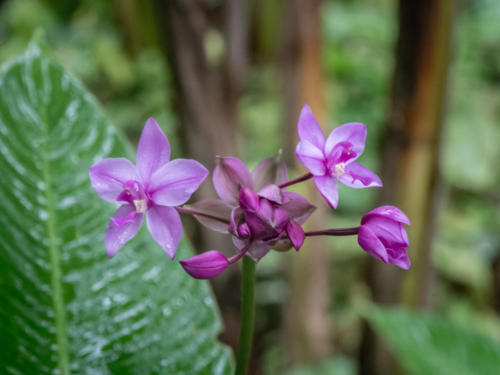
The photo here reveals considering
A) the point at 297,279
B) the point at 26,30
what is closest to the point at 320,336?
the point at 297,279

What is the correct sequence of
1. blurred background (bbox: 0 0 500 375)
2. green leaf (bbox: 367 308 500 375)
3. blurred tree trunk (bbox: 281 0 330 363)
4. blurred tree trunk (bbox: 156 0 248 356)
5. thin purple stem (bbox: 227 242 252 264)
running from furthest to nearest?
blurred tree trunk (bbox: 281 0 330 363), blurred tree trunk (bbox: 156 0 248 356), blurred background (bbox: 0 0 500 375), green leaf (bbox: 367 308 500 375), thin purple stem (bbox: 227 242 252 264)

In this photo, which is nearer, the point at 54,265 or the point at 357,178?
the point at 357,178

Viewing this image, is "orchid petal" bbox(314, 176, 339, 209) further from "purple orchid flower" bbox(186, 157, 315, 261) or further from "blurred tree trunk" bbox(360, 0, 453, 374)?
"blurred tree trunk" bbox(360, 0, 453, 374)

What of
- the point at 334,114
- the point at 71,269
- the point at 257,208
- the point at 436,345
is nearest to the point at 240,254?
the point at 257,208

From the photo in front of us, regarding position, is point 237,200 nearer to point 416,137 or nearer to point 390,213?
point 390,213

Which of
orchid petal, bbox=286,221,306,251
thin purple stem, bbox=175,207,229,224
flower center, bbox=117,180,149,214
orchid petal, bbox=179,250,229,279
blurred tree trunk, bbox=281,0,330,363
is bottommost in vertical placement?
blurred tree trunk, bbox=281,0,330,363

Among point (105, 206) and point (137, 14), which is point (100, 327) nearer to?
point (105, 206)

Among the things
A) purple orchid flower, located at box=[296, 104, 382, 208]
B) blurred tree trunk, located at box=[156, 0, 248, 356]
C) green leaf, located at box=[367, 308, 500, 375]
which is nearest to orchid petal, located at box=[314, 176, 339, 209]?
purple orchid flower, located at box=[296, 104, 382, 208]

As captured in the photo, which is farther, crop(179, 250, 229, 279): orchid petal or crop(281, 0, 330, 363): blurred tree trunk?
crop(281, 0, 330, 363): blurred tree trunk
